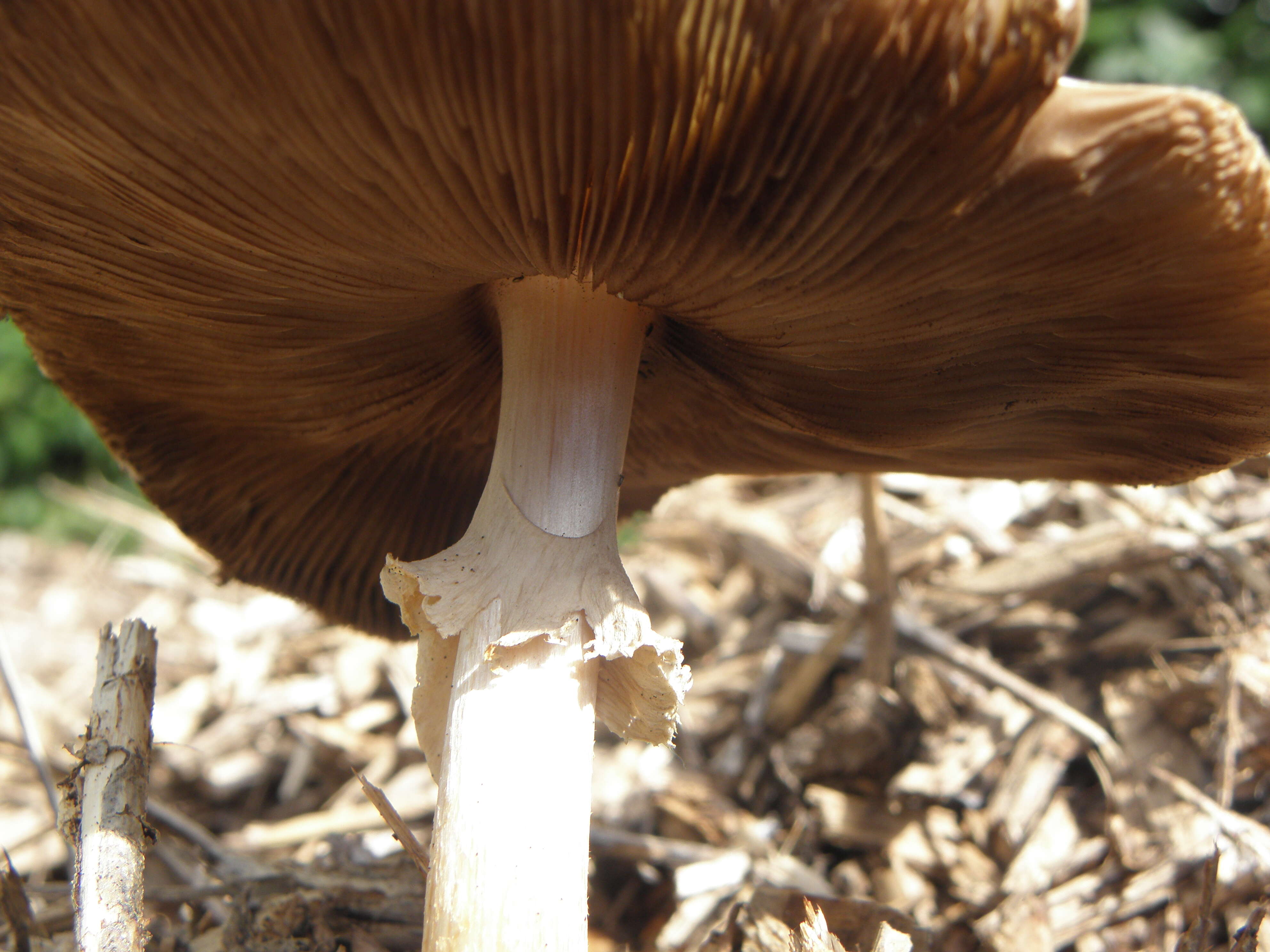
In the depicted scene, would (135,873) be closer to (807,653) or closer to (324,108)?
(324,108)

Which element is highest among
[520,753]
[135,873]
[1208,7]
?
[1208,7]

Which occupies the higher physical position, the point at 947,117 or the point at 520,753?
the point at 947,117

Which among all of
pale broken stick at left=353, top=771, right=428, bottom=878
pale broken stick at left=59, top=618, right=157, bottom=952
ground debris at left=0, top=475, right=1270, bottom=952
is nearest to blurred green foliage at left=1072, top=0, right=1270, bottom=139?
ground debris at left=0, top=475, right=1270, bottom=952

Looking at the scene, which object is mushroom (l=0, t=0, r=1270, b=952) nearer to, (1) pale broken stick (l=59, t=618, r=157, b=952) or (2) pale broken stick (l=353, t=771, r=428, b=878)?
(2) pale broken stick (l=353, t=771, r=428, b=878)

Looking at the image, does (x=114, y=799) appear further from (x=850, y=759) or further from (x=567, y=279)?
(x=850, y=759)

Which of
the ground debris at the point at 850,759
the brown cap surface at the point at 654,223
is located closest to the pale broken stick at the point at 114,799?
the ground debris at the point at 850,759

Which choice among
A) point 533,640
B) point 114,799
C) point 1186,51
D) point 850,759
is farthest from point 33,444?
point 1186,51

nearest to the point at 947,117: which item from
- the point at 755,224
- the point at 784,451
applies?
the point at 755,224
